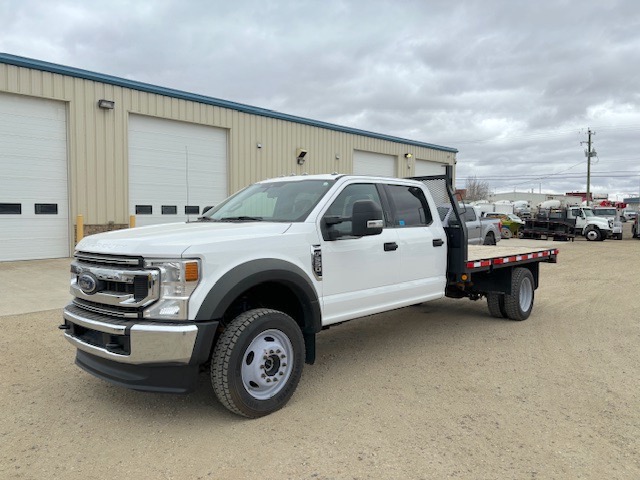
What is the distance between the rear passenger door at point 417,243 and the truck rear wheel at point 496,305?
1.53 meters

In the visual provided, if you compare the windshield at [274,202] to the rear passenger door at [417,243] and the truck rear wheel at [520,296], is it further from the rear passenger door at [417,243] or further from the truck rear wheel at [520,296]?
the truck rear wheel at [520,296]

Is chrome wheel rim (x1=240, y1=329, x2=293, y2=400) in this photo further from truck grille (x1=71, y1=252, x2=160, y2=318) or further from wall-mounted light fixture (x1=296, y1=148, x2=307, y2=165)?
wall-mounted light fixture (x1=296, y1=148, x2=307, y2=165)

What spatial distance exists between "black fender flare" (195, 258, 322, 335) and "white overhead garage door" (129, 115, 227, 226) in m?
11.4

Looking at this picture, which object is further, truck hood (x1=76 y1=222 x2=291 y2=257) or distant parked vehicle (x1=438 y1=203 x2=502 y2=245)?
distant parked vehicle (x1=438 y1=203 x2=502 y2=245)

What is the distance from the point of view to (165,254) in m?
3.33

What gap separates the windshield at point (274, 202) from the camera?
4457 millimetres

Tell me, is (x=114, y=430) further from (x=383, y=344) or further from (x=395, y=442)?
(x=383, y=344)

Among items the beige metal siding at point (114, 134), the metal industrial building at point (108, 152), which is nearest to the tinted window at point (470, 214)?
the beige metal siding at point (114, 134)

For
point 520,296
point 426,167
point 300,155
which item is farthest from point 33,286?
point 426,167

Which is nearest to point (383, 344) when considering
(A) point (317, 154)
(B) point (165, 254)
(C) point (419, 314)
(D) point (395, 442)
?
(C) point (419, 314)

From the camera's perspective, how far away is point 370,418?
3703 mm

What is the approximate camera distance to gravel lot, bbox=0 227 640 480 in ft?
9.93

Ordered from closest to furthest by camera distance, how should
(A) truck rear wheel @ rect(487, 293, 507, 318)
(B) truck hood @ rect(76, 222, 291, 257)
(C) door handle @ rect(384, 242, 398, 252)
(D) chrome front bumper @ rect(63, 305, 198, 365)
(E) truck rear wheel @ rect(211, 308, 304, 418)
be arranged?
(D) chrome front bumper @ rect(63, 305, 198, 365)
(B) truck hood @ rect(76, 222, 291, 257)
(E) truck rear wheel @ rect(211, 308, 304, 418)
(C) door handle @ rect(384, 242, 398, 252)
(A) truck rear wheel @ rect(487, 293, 507, 318)

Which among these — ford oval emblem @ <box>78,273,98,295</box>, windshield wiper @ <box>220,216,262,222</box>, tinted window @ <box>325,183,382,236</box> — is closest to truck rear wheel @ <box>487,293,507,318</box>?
tinted window @ <box>325,183,382,236</box>
